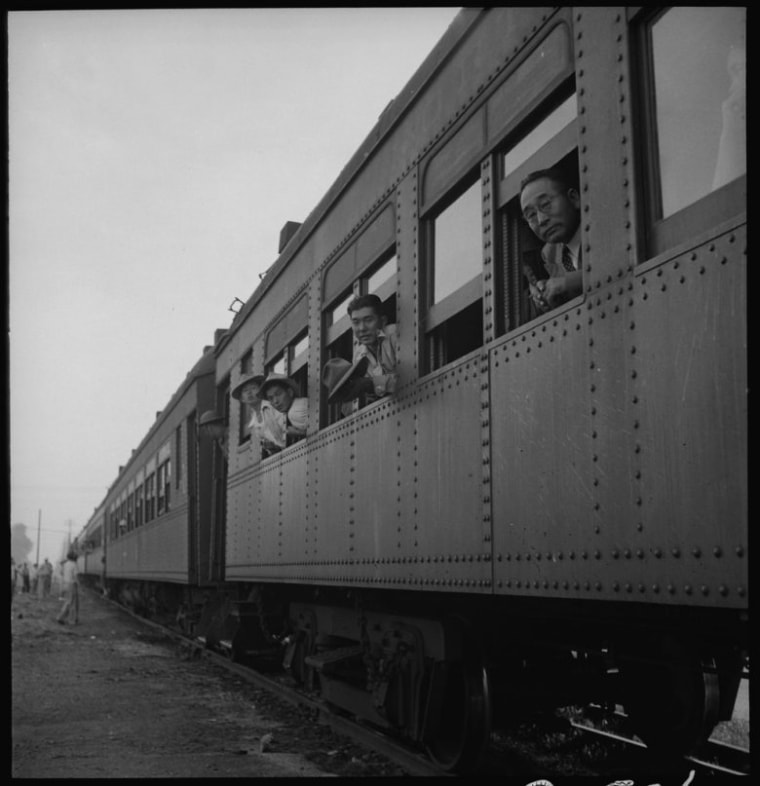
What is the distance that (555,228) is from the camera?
10.5ft

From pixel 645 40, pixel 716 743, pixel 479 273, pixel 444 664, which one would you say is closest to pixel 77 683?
pixel 444 664

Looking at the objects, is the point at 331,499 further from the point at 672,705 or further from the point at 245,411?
the point at 245,411

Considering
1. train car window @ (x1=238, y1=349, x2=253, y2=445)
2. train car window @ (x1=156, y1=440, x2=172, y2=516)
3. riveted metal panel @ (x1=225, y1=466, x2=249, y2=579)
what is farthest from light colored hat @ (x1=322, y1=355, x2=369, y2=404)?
train car window @ (x1=156, y1=440, x2=172, y2=516)

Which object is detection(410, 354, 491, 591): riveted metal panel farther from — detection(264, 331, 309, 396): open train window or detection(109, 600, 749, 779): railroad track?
detection(264, 331, 309, 396): open train window

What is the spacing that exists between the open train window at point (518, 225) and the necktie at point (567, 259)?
17cm

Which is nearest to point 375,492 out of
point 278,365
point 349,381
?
point 349,381

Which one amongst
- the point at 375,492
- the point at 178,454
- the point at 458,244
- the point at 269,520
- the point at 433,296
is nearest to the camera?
the point at 458,244

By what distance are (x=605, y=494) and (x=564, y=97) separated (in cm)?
142

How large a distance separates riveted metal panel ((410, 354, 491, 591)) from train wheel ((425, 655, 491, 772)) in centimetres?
76

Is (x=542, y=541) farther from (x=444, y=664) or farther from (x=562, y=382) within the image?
(x=444, y=664)

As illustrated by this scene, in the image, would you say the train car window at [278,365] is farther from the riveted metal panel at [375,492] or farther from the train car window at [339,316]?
the riveted metal panel at [375,492]

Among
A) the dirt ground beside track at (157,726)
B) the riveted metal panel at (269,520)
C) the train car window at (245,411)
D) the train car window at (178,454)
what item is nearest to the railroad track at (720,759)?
the dirt ground beside track at (157,726)

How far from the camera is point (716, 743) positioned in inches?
184

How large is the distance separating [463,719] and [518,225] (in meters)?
2.39
